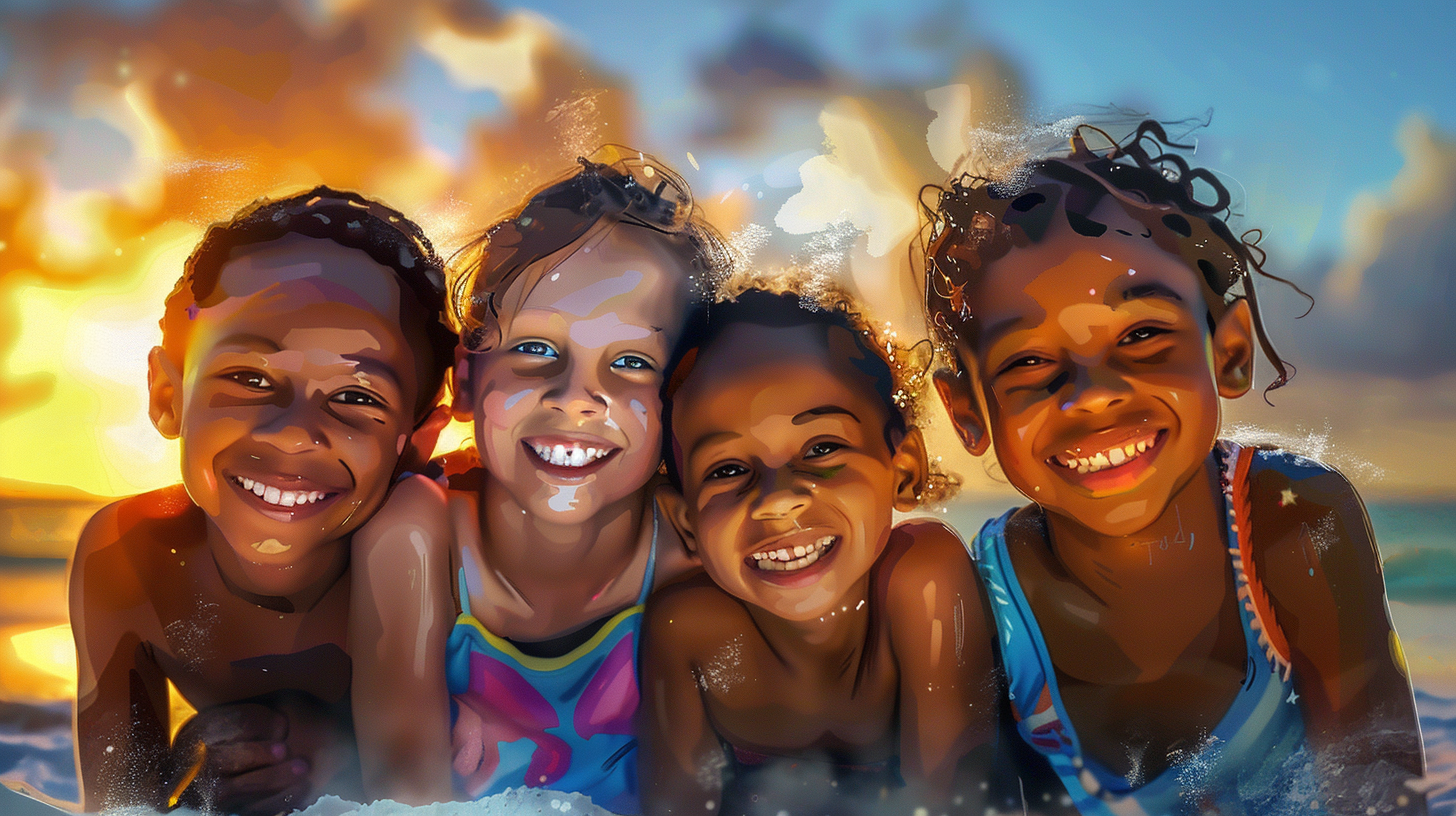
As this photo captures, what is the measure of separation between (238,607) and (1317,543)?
1.26m

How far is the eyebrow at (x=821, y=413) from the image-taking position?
2.97 ft

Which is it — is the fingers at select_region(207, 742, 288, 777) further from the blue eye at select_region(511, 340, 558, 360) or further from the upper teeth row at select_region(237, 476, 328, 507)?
the blue eye at select_region(511, 340, 558, 360)

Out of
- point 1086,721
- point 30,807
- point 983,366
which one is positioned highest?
point 983,366

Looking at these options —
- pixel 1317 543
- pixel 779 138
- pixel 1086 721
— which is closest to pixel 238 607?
pixel 779 138

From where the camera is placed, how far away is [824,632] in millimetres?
968

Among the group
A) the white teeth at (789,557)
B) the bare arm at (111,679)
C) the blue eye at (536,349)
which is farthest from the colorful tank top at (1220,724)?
the bare arm at (111,679)

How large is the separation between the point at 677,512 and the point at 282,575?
1.56 ft

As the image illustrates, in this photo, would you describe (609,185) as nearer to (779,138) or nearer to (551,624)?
(779,138)

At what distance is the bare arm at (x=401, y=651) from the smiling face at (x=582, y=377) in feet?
0.44

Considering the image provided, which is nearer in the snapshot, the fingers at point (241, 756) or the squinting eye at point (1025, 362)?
the squinting eye at point (1025, 362)

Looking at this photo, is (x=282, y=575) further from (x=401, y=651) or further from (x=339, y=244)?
(x=339, y=244)

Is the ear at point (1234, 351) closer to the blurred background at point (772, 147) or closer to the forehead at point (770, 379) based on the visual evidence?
the blurred background at point (772, 147)

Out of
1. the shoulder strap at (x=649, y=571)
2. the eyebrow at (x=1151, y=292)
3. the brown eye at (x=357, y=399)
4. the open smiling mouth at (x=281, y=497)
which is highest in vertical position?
the eyebrow at (x=1151, y=292)

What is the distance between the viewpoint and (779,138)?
1.00 meters
